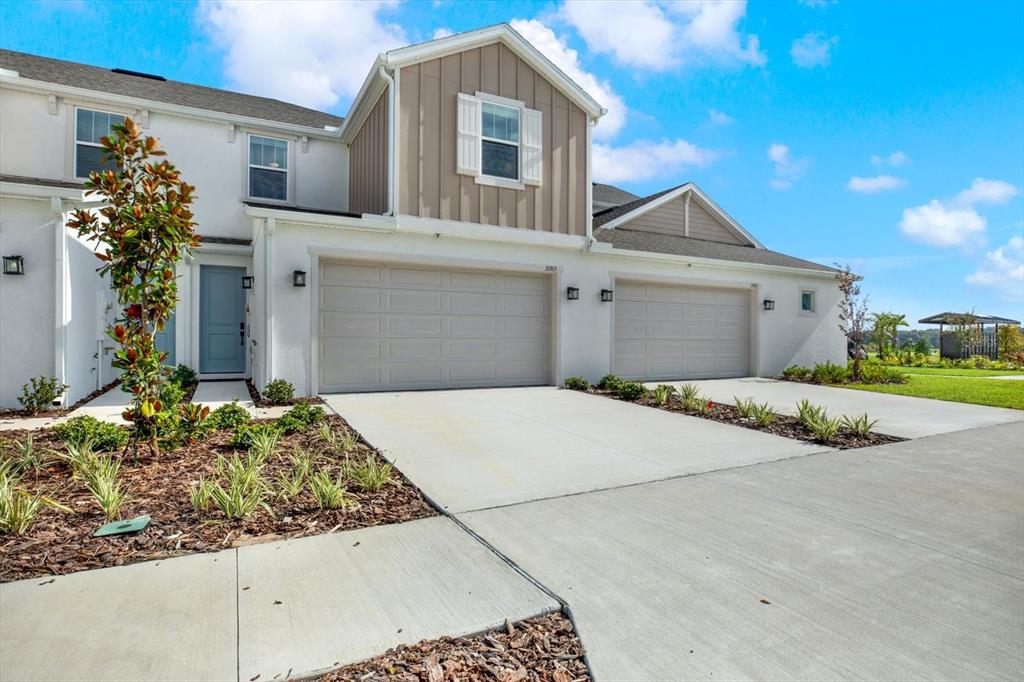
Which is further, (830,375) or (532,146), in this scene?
(830,375)

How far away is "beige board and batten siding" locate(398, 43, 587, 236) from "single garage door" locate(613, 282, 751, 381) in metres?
2.37

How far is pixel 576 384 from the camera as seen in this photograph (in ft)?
Answer: 33.1

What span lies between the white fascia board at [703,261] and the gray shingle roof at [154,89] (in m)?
7.36

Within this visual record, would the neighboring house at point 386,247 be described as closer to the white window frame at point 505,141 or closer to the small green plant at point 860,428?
the white window frame at point 505,141

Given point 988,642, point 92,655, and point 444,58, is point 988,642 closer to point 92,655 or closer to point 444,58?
point 92,655

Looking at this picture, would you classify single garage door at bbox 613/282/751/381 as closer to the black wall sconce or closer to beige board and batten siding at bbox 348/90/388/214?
beige board and batten siding at bbox 348/90/388/214

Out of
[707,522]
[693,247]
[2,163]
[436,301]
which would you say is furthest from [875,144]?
[2,163]

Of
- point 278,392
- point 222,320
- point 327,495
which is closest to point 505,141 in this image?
point 278,392

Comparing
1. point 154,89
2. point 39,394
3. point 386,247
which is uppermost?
point 154,89

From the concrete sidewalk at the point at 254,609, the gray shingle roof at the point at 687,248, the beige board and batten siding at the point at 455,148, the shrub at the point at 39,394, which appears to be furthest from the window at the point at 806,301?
the shrub at the point at 39,394

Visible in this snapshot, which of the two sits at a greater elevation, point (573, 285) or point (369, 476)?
point (573, 285)

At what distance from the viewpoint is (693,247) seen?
13.5 m

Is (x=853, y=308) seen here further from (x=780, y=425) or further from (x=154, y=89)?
(x=154, y=89)

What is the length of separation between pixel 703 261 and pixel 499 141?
215 inches
